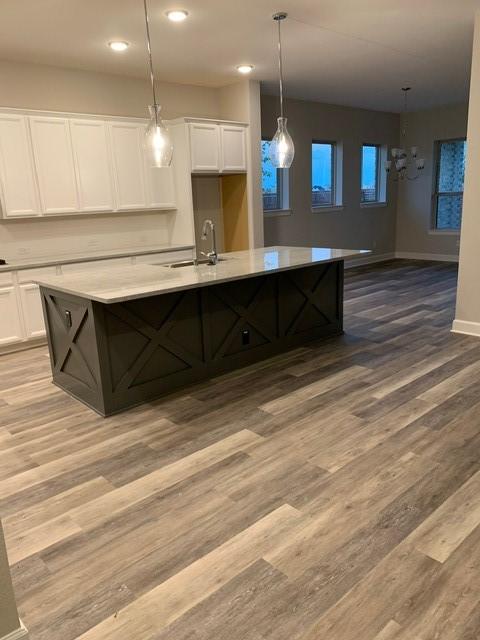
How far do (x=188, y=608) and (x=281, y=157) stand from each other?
316 centimetres

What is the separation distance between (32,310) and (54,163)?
1.51 m

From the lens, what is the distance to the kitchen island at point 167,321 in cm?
324

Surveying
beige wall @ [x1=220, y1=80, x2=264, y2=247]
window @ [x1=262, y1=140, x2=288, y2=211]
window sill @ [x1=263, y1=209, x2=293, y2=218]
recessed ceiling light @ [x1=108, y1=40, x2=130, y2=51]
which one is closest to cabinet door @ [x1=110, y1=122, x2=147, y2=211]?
recessed ceiling light @ [x1=108, y1=40, x2=130, y2=51]

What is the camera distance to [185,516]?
2.25 metres

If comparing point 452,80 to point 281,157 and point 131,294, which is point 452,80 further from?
point 131,294

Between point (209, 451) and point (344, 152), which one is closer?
point (209, 451)

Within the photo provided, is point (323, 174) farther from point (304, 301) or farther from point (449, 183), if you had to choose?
point (304, 301)

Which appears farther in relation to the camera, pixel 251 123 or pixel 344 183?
pixel 344 183

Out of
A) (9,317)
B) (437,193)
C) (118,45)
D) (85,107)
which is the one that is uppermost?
(118,45)

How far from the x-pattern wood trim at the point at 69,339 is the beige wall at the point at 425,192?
7.70 metres

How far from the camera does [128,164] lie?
5.50 meters

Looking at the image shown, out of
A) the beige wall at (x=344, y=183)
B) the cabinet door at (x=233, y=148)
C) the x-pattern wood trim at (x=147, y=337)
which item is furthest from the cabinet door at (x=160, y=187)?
the x-pattern wood trim at (x=147, y=337)

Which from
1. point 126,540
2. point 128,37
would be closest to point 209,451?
point 126,540

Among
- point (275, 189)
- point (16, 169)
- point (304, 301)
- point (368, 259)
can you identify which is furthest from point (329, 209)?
point (16, 169)
